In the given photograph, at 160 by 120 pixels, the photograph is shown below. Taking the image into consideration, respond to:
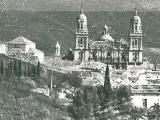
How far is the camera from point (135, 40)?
93.5 metres

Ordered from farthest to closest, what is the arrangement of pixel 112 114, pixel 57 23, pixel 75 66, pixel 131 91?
→ pixel 57 23 < pixel 75 66 < pixel 131 91 < pixel 112 114

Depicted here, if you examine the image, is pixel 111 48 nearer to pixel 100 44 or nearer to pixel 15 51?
pixel 100 44

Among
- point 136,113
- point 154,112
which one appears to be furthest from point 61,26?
point 136,113

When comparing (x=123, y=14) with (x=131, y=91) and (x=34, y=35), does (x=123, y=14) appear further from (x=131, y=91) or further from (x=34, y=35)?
(x=131, y=91)

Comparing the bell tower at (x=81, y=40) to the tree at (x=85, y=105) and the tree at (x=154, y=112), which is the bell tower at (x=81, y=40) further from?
the tree at (x=154, y=112)

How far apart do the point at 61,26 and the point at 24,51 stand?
283 feet

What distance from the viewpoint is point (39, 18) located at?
7328 inches

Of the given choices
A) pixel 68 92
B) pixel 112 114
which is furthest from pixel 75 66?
pixel 112 114

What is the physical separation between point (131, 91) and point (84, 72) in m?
13.9

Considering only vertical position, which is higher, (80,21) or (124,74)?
(80,21)

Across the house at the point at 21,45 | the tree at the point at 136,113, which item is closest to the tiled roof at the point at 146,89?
the tree at the point at 136,113

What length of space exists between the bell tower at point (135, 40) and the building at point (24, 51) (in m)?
14.0

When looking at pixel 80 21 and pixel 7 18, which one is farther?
pixel 7 18

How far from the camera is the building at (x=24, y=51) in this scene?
8806 cm
